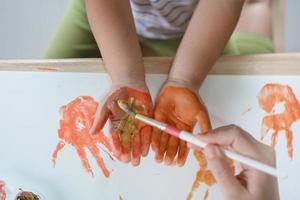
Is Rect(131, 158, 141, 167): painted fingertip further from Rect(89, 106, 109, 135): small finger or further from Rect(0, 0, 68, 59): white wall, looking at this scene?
Rect(0, 0, 68, 59): white wall

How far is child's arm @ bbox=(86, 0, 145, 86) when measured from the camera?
1.53 feet

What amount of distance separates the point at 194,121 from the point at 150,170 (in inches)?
3.4

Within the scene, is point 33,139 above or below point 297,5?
below

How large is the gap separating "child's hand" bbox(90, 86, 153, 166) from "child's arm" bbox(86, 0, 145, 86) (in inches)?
0.8

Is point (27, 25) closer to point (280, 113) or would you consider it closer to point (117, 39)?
point (117, 39)

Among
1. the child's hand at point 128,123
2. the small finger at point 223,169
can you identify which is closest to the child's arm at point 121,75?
the child's hand at point 128,123

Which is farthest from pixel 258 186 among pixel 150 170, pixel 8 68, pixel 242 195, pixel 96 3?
pixel 8 68

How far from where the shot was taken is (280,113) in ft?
1.28

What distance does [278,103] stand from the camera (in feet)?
1.28

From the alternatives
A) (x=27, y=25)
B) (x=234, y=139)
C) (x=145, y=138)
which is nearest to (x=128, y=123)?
(x=145, y=138)

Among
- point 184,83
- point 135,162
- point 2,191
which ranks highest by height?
point 184,83

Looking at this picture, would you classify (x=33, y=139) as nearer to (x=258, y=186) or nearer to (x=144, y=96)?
(x=144, y=96)

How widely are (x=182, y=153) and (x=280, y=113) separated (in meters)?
0.12

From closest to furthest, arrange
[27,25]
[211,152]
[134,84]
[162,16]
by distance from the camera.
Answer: [211,152] → [134,84] → [162,16] → [27,25]
